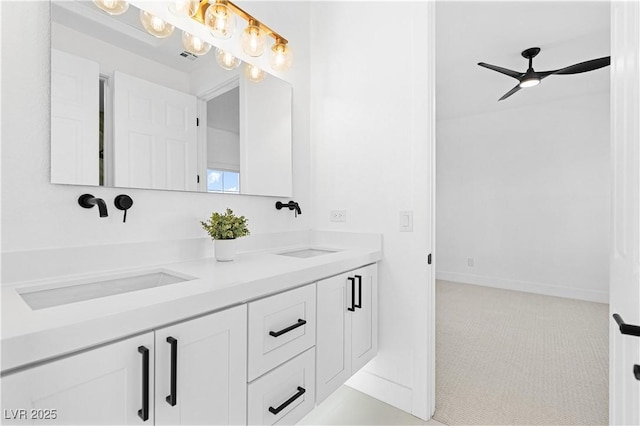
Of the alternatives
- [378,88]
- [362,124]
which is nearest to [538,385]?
[362,124]

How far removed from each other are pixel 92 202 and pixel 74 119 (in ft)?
1.03

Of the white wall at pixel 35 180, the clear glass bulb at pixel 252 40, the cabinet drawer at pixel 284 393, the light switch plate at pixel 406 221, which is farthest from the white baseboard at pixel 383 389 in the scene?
the clear glass bulb at pixel 252 40

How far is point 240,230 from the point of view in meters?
1.50

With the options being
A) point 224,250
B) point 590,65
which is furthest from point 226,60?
point 590,65

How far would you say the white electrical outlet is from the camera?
6.68 ft

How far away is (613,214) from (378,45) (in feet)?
4.78

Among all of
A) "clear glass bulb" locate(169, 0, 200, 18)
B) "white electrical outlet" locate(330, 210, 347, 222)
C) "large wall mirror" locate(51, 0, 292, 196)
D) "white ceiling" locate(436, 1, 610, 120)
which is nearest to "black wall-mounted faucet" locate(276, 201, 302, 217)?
"large wall mirror" locate(51, 0, 292, 196)

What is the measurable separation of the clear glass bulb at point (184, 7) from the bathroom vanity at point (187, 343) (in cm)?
115

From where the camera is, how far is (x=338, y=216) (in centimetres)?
206

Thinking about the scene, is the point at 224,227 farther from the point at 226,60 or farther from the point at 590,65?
the point at 590,65

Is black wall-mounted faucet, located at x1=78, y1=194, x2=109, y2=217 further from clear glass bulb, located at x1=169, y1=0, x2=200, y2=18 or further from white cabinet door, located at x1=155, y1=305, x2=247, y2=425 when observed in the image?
clear glass bulb, located at x1=169, y1=0, x2=200, y2=18

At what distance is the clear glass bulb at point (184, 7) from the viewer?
1.42 meters

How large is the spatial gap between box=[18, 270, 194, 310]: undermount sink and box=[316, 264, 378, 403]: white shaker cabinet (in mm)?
635

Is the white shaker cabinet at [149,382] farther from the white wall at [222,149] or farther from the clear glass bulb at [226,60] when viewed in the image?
the clear glass bulb at [226,60]
